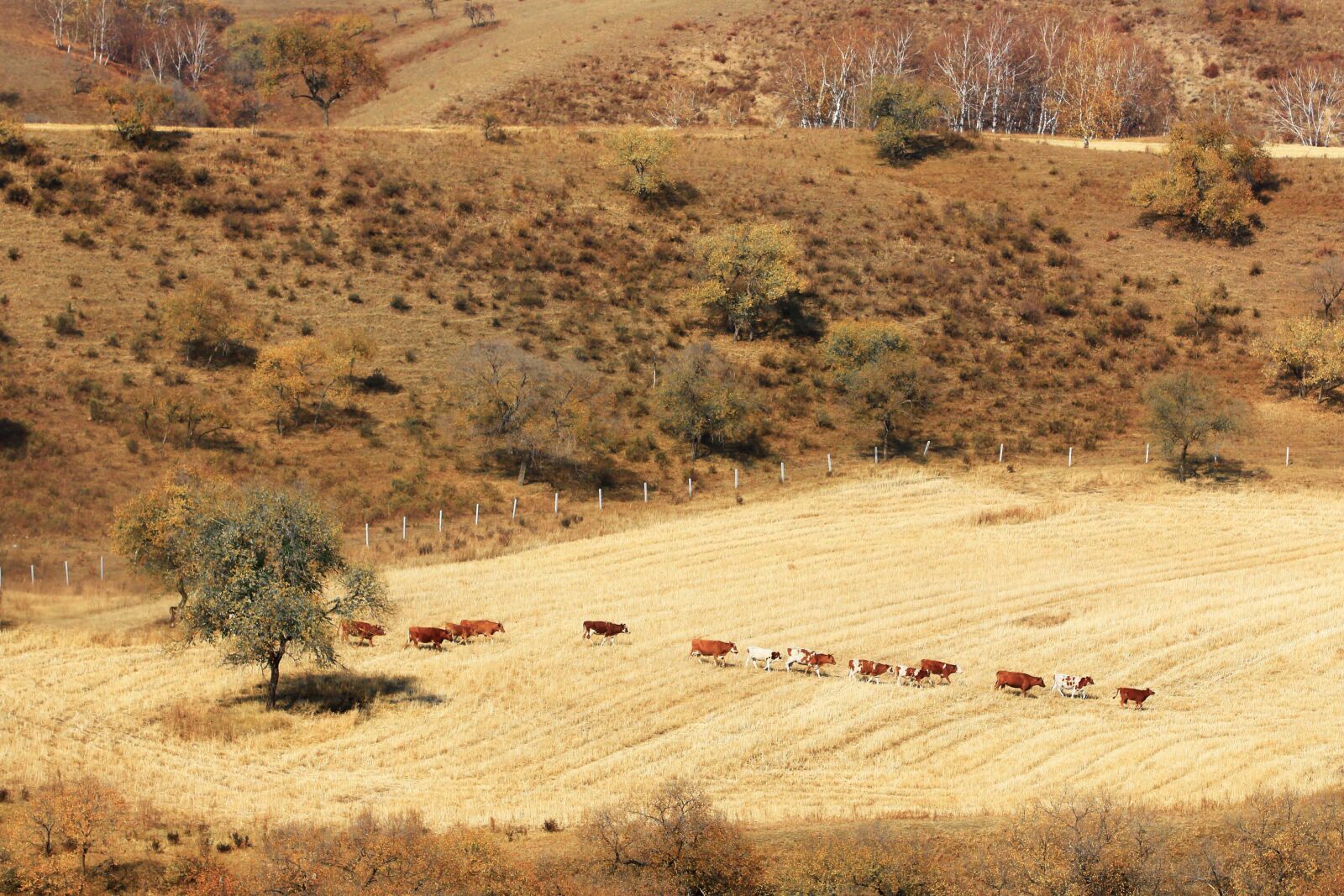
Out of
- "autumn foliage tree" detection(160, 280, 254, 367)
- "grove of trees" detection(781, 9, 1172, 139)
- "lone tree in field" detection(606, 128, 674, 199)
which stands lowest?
"autumn foliage tree" detection(160, 280, 254, 367)

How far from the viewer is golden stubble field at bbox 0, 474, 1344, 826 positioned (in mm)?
25938

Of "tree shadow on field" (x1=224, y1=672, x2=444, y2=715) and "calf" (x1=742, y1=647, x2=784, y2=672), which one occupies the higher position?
"calf" (x1=742, y1=647, x2=784, y2=672)

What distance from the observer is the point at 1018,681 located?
3303 centimetres

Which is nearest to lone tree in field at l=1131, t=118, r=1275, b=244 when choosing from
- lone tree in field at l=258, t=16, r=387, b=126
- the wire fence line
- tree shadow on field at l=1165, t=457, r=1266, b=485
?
the wire fence line

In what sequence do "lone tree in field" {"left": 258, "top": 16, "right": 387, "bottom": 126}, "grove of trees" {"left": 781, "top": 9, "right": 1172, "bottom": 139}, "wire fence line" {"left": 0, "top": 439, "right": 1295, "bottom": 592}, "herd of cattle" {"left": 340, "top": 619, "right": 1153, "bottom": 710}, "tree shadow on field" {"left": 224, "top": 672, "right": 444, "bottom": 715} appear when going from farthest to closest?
"grove of trees" {"left": 781, "top": 9, "right": 1172, "bottom": 139}
"lone tree in field" {"left": 258, "top": 16, "right": 387, "bottom": 126}
"wire fence line" {"left": 0, "top": 439, "right": 1295, "bottom": 592}
"herd of cattle" {"left": 340, "top": 619, "right": 1153, "bottom": 710}
"tree shadow on field" {"left": 224, "top": 672, "right": 444, "bottom": 715}

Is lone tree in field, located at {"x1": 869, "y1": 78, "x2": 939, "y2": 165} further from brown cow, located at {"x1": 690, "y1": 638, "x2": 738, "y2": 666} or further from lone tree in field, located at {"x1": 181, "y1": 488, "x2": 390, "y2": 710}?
lone tree in field, located at {"x1": 181, "y1": 488, "x2": 390, "y2": 710}

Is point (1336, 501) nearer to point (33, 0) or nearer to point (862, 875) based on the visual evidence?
point (862, 875)

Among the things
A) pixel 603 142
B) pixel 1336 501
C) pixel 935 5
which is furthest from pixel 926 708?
pixel 935 5

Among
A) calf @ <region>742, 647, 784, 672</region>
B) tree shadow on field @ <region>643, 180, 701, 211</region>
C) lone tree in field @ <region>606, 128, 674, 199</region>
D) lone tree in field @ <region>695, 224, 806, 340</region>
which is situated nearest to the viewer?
calf @ <region>742, 647, 784, 672</region>

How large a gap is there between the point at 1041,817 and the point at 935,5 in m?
126

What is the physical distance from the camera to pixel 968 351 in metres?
71.2

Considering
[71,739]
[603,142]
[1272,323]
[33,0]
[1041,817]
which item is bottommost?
[71,739]

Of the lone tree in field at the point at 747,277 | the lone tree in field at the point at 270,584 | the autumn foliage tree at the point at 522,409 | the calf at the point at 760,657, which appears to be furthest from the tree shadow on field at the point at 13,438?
the lone tree in field at the point at 747,277

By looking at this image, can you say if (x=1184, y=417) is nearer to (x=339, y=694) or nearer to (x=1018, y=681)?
(x=1018, y=681)
